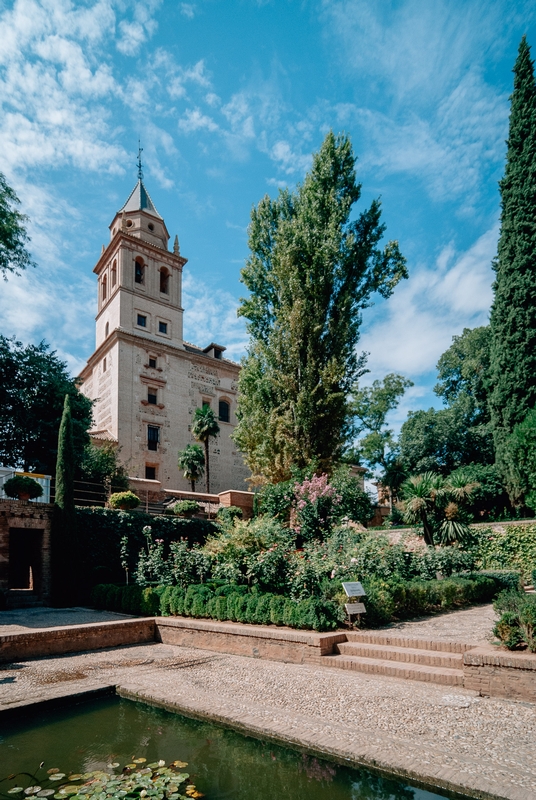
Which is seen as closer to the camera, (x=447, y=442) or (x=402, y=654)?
(x=402, y=654)

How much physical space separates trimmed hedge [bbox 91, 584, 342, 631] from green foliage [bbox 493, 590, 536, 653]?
2818 mm

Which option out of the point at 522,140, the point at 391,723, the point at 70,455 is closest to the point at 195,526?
the point at 70,455

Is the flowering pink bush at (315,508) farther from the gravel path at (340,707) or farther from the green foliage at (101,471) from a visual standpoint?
the green foliage at (101,471)

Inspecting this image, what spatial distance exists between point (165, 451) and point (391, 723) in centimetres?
2750

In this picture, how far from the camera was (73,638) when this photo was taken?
28.1 feet

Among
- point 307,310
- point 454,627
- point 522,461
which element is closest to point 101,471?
point 307,310

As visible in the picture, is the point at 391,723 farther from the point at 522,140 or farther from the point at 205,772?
the point at 522,140

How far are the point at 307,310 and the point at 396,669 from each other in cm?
1135

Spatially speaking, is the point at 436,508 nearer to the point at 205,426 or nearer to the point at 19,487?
the point at 19,487

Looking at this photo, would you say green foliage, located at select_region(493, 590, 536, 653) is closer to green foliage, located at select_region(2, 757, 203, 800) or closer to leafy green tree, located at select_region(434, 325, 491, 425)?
green foliage, located at select_region(2, 757, 203, 800)

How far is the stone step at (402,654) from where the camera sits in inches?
251

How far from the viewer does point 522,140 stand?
71.4 ft

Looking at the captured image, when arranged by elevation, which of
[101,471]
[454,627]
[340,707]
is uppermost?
[101,471]

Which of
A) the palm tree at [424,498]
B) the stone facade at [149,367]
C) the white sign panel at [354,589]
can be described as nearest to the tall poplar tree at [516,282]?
the palm tree at [424,498]
